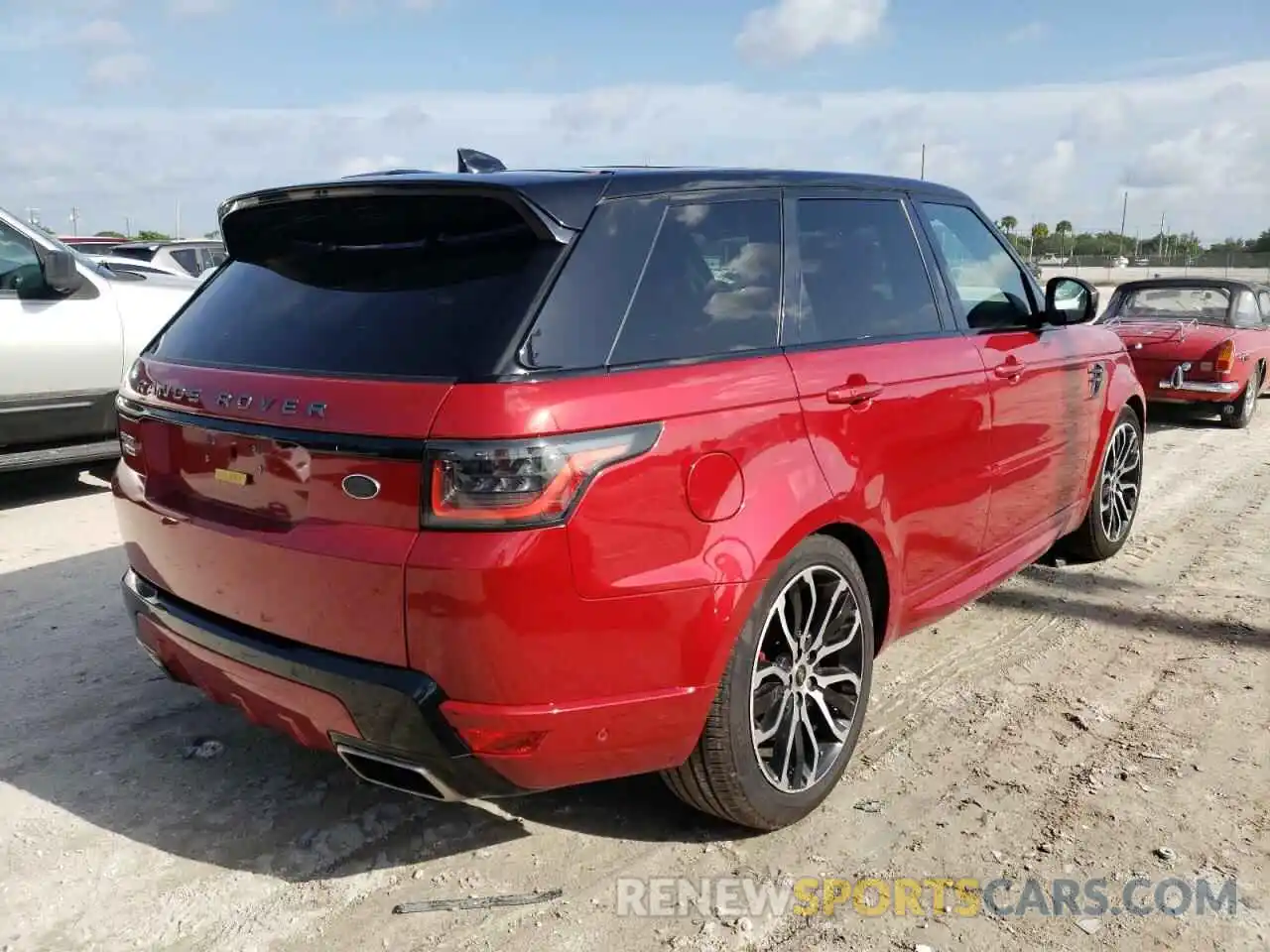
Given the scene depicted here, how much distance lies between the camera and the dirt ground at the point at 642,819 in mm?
2541

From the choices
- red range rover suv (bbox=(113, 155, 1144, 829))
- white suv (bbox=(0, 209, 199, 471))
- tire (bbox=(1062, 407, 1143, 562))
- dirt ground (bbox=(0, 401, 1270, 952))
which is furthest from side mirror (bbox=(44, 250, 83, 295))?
tire (bbox=(1062, 407, 1143, 562))

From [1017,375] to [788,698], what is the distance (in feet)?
5.76

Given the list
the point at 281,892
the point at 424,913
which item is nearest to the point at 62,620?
the point at 281,892

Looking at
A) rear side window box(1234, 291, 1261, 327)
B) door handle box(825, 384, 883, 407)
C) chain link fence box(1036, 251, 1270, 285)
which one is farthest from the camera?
chain link fence box(1036, 251, 1270, 285)

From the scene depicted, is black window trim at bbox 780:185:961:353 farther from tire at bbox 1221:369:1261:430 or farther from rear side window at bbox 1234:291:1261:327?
rear side window at bbox 1234:291:1261:327

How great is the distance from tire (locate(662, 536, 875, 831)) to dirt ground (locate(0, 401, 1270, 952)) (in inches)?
5.3

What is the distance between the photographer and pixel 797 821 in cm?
299

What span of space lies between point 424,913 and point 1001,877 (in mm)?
1480

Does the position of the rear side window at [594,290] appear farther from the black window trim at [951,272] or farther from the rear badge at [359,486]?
the black window trim at [951,272]

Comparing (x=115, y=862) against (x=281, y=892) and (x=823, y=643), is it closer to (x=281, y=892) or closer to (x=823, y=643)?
(x=281, y=892)

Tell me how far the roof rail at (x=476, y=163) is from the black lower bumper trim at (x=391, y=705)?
1.48 meters

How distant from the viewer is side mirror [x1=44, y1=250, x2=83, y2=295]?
6.27 metres

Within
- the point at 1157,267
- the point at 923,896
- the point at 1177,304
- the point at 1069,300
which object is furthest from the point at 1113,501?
the point at 1157,267

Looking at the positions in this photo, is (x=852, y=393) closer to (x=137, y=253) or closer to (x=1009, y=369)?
(x=1009, y=369)
